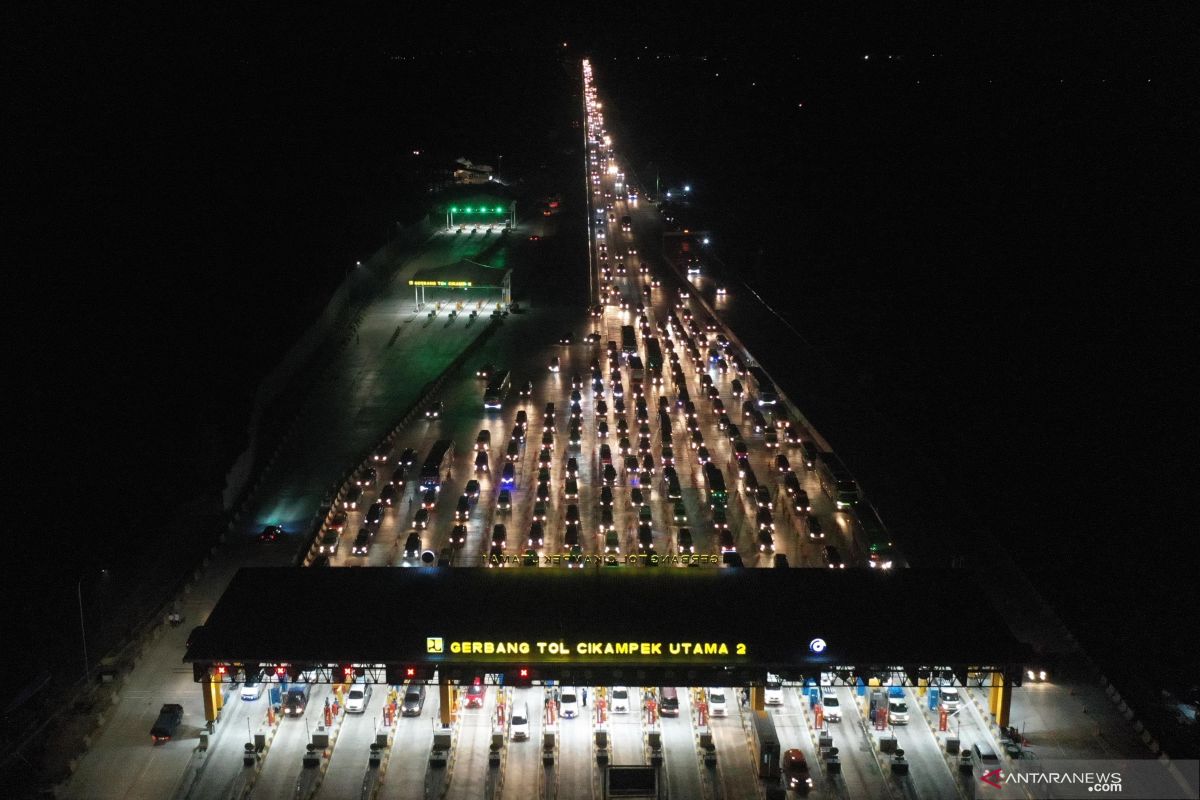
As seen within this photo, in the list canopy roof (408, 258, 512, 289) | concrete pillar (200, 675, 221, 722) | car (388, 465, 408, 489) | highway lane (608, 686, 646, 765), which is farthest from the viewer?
canopy roof (408, 258, 512, 289)

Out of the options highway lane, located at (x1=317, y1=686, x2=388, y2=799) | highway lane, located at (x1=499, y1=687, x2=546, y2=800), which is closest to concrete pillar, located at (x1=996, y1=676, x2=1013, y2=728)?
highway lane, located at (x1=499, y1=687, x2=546, y2=800)

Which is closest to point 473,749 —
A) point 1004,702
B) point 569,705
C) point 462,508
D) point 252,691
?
point 569,705

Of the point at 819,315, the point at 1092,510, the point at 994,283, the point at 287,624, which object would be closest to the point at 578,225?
the point at 819,315

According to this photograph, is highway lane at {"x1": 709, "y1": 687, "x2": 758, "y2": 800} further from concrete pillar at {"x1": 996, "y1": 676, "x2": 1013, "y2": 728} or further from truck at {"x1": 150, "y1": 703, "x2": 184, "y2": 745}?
truck at {"x1": 150, "y1": 703, "x2": 184, "y2": 745}

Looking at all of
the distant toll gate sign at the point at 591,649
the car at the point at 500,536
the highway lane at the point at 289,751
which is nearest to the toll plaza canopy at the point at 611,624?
the distant toll gate sign at the point at 591,649

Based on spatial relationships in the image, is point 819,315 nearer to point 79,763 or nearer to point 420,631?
point 420,631
